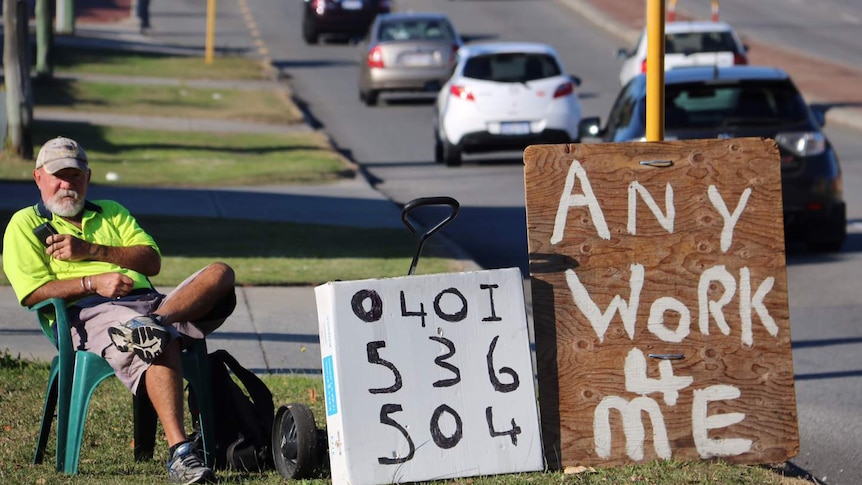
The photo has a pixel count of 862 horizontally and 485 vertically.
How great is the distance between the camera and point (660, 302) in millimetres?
5539

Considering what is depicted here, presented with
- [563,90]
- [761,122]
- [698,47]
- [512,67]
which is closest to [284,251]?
[761,122]

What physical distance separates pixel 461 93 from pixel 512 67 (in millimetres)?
892

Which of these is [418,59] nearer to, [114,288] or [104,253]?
[104,253]

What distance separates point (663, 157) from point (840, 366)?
11.7 ft

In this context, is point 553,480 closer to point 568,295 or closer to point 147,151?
point 568,295

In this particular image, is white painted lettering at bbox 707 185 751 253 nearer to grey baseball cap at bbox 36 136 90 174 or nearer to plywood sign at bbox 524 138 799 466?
plywood sign at bbox 524 138 799 466

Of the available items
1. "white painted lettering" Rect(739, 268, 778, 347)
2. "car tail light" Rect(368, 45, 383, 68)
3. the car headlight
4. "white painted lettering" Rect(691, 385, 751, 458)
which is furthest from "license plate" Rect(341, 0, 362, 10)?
"white painted lettering" Rect(691, 385, 751, 458)

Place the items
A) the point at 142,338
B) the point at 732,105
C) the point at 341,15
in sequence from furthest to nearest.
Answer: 1. the point at 341,15
2. the point at 732,105
3. the point at 142,338

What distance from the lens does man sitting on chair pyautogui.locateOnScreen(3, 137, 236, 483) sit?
17.8 ft

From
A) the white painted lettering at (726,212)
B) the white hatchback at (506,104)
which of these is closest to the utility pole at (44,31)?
the white hatchback at (506,104)

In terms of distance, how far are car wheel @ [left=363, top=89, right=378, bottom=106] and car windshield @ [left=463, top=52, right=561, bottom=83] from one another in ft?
23.7

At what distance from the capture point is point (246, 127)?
23.3 meters

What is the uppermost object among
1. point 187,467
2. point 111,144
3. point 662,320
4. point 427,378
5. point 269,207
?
point 662,320

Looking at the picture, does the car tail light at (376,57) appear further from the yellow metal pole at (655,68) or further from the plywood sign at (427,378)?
the plywood sign at (427,378)
